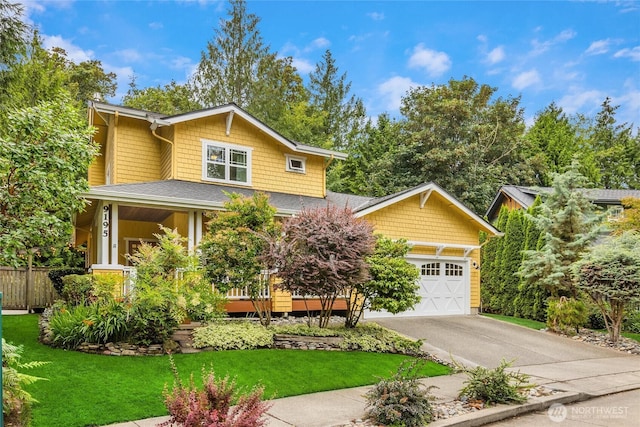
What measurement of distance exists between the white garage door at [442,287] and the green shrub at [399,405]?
31.4 feet

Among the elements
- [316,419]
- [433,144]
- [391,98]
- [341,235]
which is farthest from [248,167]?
[391,98]

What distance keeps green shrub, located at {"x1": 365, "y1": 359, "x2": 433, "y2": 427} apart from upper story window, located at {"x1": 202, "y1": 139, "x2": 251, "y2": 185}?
10.8 meters

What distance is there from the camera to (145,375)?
736 centimetres

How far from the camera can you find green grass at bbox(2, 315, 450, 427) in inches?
233

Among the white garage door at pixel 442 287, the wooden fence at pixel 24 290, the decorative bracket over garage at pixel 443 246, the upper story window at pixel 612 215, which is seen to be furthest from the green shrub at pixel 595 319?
the wooden fence at pixel 24 290

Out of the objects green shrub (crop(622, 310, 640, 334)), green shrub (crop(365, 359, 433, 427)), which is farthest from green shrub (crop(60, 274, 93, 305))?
green shrub (crop(622, 310, 640, 334))

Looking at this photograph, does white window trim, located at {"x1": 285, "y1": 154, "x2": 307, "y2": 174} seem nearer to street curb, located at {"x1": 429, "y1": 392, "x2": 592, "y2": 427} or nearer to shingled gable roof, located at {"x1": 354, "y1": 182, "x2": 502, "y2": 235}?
shingled gable roof, located at {"x1": 354, "y1": 182, "x2": 502, "y2": 235}

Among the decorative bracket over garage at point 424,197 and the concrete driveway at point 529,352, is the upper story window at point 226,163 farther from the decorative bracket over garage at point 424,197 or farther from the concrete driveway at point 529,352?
the concrete driveway at point 529,352

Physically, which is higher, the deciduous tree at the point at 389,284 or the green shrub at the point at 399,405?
the deciduous tree at the point at 389,284

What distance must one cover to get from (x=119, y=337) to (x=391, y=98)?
30413 millimetres

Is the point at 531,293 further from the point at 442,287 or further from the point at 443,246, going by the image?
the point at 443,246

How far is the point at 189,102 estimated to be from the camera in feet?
109

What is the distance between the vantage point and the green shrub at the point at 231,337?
9273 mm

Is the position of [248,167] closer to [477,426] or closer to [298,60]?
[477,426]
